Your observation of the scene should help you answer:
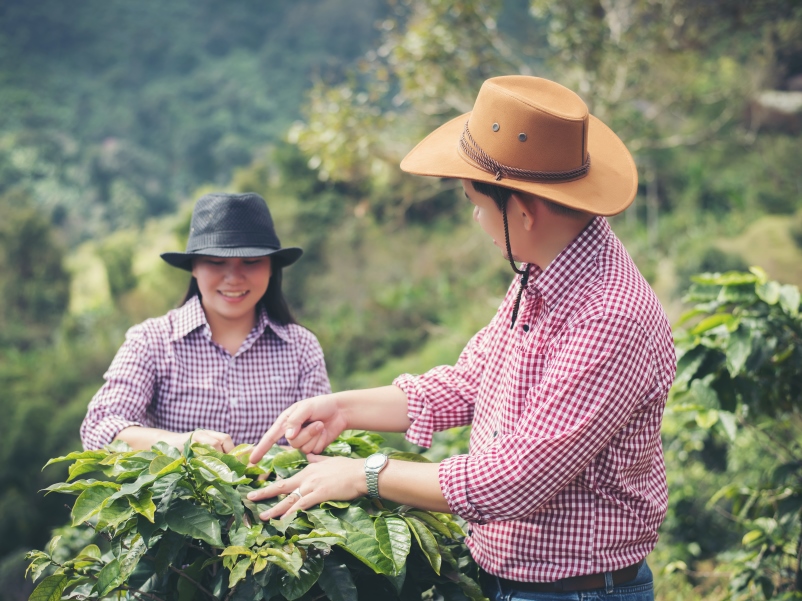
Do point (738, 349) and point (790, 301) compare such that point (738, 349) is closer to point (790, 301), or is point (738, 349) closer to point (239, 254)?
point (790, 301)

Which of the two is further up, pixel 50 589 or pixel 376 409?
pixel 376 409

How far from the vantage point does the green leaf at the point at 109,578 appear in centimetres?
153

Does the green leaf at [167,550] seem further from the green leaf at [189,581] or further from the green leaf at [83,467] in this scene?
the green leaf at [83,467]

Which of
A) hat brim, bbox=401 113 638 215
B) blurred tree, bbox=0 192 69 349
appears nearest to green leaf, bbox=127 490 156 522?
hat brim, bbox=401 113 638 215

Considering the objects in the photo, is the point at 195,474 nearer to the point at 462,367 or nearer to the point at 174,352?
the point at 462,367

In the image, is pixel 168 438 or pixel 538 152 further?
pixel 168 438

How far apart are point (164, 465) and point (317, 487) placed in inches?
12.8

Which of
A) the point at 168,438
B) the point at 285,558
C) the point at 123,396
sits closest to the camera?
the point at 285,558

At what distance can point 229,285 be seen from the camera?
262cm

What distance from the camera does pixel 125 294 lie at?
1480cm

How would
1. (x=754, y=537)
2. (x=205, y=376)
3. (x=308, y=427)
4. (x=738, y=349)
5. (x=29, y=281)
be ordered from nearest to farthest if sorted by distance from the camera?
1. (x=308, y=427)
2. (x=738, y=349)
3. (x=205, y=376)
4. (x=754, y=537)
5. (x=29, y=281)

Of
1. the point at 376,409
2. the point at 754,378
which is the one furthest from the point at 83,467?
the point at 754,378

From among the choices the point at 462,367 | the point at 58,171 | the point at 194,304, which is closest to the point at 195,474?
the point at 462,367

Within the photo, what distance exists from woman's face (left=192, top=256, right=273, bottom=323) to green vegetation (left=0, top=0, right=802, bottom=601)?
1.54 metres
